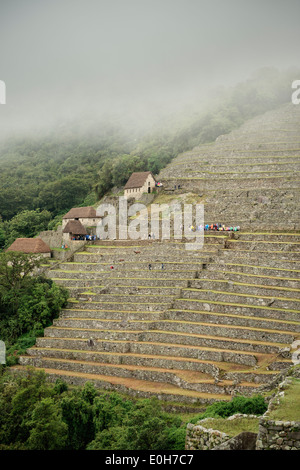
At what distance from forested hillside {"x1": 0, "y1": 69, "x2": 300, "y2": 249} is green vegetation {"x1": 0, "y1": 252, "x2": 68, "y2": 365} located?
14.8 metres

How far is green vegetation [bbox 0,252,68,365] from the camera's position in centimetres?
3331

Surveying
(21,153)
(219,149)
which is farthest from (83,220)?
(21,153)

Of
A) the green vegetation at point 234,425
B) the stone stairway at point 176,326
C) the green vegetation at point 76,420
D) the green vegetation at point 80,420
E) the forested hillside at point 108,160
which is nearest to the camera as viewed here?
the green vegetation at point 234,425

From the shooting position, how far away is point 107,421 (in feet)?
69.6

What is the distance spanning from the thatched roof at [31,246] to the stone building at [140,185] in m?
10.9

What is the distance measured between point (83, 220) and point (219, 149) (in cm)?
1788

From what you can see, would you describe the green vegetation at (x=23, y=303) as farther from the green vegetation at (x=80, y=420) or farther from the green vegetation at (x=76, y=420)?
the green vegetation at (x=76, y=420)

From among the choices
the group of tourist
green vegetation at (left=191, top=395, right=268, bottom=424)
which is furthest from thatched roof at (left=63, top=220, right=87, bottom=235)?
green vegetation at (left=191, top=395, right=268, bottom=424)

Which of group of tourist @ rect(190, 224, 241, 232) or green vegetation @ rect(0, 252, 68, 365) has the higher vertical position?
group of tourist @ rect(190, 224, 241, 232)

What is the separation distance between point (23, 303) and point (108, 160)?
4365cm

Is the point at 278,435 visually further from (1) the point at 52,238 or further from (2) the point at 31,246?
(1) the point at 52,238

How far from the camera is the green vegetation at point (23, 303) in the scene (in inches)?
1312

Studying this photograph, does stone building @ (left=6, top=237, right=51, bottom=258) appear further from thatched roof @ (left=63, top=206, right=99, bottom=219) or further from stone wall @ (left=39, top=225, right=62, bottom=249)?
thatched roof @ (left=63, top=206, right=99, bottom=219)

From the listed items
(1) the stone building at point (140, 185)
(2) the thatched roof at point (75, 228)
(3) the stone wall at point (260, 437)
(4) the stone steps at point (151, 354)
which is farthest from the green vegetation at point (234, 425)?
(1) the stone building at point (140, 185)
